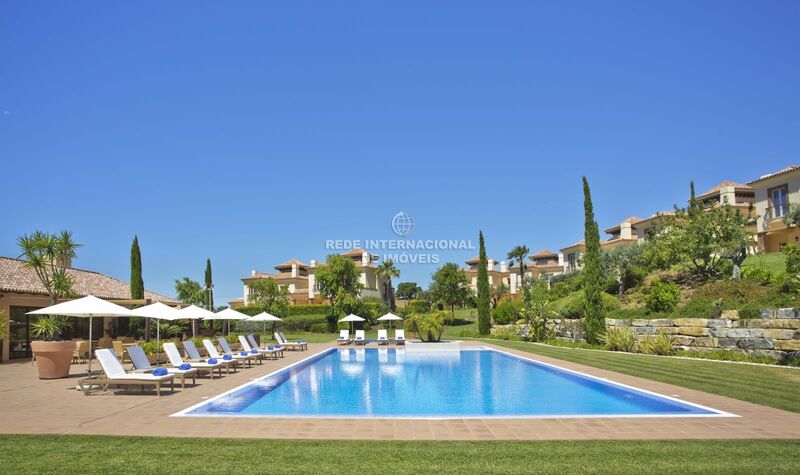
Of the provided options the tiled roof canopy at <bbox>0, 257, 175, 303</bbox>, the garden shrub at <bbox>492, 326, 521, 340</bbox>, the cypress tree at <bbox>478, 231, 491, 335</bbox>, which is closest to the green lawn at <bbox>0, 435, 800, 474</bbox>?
the tiled roof canopy at <bbox>0, 257, 175, 303</bbox>

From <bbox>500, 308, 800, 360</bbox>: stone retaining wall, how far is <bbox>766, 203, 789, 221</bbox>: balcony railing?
16.3 metres

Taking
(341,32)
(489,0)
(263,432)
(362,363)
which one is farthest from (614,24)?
(263,432)

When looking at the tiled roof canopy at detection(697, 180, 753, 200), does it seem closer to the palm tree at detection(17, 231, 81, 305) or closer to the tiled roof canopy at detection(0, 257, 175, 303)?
the tiled roof canopy at detection(0, 257, 175, 303)

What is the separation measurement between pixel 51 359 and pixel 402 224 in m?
30.4

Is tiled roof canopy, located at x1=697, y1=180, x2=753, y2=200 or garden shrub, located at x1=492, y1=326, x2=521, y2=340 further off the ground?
tiled roof canopy, located at x1=697, y1=180, x2=753, y2=200

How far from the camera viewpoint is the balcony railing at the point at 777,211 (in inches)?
1142

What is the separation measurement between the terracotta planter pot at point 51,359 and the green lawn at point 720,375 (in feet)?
46.8

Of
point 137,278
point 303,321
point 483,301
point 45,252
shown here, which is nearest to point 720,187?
point 483,301

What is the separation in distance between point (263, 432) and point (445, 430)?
238 cm

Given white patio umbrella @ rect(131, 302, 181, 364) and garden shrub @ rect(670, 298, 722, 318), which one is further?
garden shrub @ rect(670, 298, 722, 318)

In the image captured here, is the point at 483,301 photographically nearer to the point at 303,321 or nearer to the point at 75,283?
the point at 303,321

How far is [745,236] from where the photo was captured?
22797 millimetres

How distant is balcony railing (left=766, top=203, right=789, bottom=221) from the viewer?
29016mm

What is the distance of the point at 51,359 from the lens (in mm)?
13352
